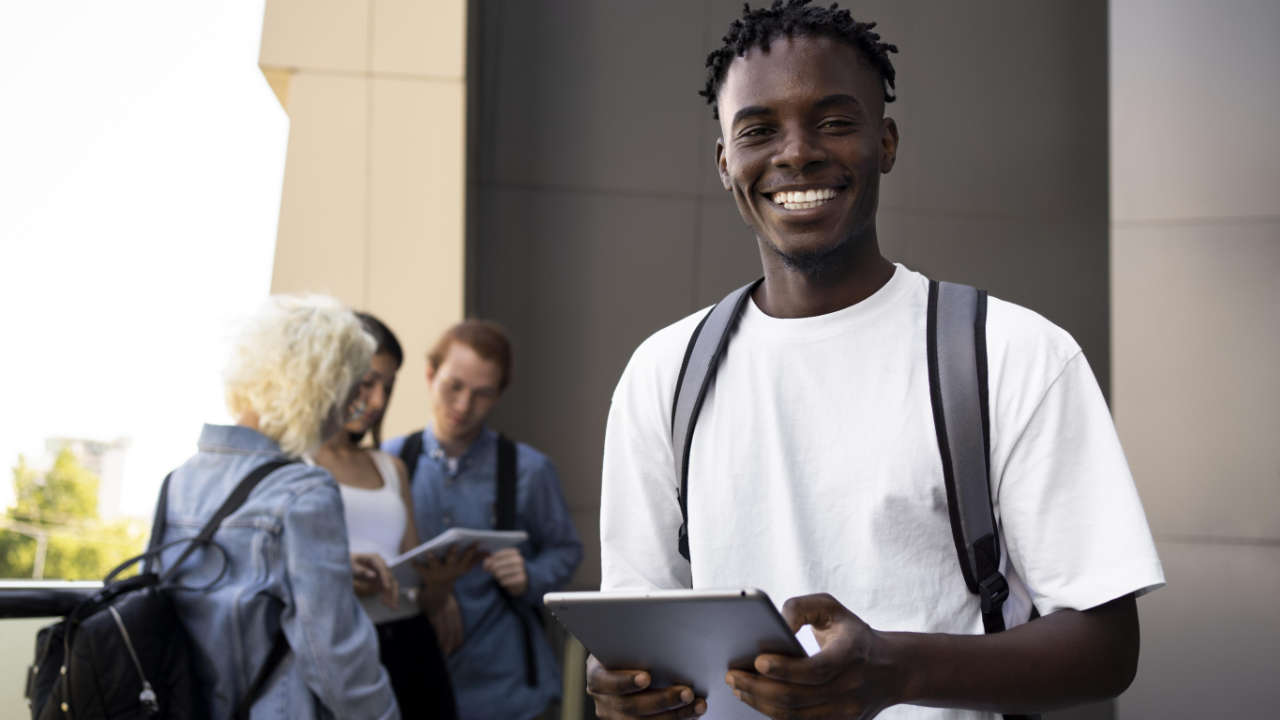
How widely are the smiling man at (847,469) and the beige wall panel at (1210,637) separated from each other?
14.4 feet

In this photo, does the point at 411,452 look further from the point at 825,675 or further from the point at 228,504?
the point at 825,675

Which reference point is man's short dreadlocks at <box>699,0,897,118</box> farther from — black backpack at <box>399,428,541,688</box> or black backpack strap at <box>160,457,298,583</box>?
black backpack at <box>399,428,541,688</box>

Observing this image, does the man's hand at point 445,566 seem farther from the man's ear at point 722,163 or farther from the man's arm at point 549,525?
the man's ear at point 722,163

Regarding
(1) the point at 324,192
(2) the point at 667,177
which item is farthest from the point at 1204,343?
(1) the point at 324,192

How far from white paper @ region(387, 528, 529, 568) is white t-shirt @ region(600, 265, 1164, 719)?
186 centimetres

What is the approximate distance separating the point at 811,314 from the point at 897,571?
0.38 meters

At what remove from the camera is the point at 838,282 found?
59.9 inches

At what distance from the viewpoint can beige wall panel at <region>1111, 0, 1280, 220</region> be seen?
17.9 ft

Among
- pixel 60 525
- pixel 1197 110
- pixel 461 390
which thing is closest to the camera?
pixel 461 390

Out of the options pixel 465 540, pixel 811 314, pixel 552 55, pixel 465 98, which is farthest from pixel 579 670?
pixel 811 314

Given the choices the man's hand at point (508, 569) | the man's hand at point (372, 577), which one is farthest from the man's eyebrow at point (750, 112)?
the man's hand at point (508, 569)

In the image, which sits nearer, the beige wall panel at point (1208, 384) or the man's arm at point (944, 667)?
the man's arm at point (944, 667)

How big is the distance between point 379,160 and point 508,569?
8.15 feet

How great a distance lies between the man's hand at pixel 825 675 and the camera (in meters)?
1.11
